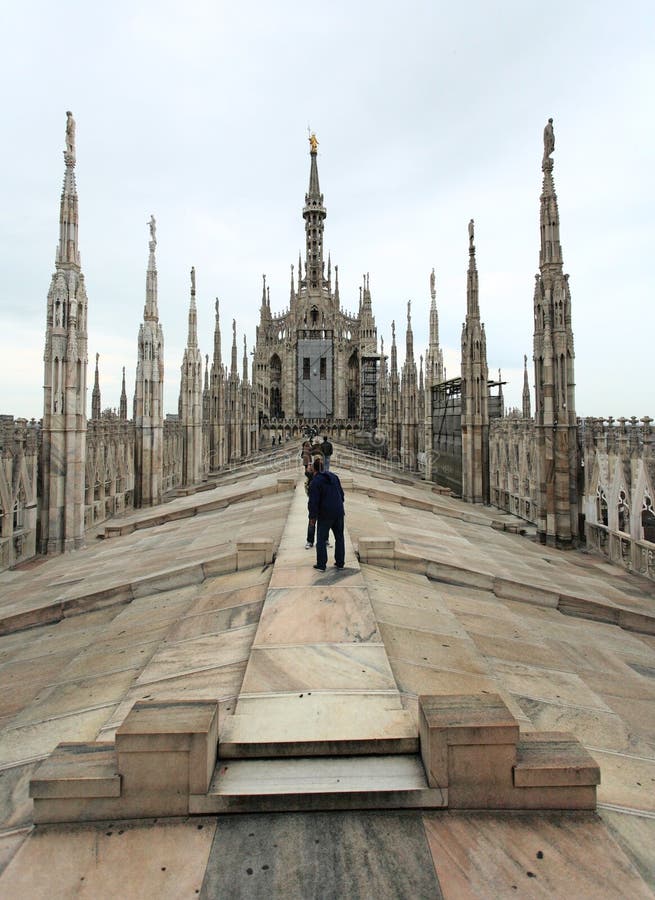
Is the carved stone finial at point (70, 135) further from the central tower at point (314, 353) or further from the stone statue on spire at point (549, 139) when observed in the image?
the central tower at point (314, 353)

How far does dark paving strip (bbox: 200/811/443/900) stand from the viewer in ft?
7.68

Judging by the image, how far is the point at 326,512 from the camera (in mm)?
6230

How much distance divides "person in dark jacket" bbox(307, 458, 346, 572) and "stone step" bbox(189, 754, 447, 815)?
306cm

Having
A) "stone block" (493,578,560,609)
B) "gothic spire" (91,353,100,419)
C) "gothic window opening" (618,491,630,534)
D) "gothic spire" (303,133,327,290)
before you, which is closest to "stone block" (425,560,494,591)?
"stone block" (493,578,560,609)

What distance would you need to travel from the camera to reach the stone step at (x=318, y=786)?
9.08 ft

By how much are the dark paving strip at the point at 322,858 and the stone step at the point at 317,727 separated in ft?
1.20

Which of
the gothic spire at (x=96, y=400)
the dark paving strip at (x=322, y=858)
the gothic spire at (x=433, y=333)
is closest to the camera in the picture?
the dark paving strip at (x=322, y=858)

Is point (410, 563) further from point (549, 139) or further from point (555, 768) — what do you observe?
point (549, 139)

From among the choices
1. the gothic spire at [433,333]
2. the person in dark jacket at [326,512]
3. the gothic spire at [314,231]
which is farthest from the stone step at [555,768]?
the gothic spire at [314,231]

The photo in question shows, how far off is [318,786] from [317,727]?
15.7 inches

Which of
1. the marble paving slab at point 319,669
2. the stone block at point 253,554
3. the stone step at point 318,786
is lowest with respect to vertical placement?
the stone step at point 318,786

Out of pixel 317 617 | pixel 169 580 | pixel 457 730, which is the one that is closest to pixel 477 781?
pixel 457 730

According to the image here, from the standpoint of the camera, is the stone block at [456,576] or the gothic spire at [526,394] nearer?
the stone block at [456,576]

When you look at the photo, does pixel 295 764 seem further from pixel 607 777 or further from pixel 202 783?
pixel 607 777
